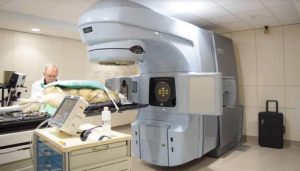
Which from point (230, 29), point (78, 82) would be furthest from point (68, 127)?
point (230, 29)

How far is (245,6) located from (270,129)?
2.32m

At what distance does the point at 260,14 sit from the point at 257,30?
110 cm

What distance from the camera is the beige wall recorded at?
447 cm

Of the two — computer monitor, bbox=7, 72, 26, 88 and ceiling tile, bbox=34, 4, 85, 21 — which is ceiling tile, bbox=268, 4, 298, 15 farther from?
computer monitor, bbox=7, 72, 26, 88

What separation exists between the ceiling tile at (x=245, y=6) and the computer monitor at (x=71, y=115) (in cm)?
268

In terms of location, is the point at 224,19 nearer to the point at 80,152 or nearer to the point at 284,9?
the point at 284,9

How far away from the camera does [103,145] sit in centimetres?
146

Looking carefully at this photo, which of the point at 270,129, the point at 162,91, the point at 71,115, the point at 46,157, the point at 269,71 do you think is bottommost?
the point at 270,129

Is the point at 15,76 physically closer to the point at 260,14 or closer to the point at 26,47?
the point at 26,47

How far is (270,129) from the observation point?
14.4ft

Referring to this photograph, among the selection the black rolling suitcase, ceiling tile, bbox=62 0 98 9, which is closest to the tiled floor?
the black rolling suitcase

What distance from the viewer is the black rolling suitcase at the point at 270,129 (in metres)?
4.31

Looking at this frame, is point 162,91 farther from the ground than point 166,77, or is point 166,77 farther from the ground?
point 166,77

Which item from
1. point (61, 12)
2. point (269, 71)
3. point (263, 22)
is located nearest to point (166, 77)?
point (61, 12)
